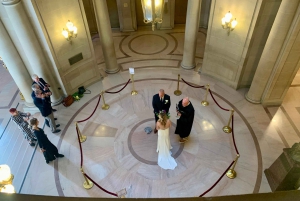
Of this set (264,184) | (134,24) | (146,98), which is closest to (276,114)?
(264,184)

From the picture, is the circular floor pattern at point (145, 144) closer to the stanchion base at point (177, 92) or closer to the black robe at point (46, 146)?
the stanchion base at point (177, 92)

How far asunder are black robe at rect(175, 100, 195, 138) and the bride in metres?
0.61

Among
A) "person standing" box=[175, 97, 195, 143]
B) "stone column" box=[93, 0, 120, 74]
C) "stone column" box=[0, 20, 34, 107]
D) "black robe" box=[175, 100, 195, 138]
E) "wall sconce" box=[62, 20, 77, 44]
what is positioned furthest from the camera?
"stone column" box=[93, 0, 120, 74]

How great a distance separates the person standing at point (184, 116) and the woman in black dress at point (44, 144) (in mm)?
3543

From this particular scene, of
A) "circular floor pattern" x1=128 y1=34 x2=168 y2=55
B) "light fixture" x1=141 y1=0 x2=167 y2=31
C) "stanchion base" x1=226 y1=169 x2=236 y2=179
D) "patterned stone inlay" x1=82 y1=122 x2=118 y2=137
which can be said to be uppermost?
"light fixture" x1=141 y1=0 x2=167 y2=31

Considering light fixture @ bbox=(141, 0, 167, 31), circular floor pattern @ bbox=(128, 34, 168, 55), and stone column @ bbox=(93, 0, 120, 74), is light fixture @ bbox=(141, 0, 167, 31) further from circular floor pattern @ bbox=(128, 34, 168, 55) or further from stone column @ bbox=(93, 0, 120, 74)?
circular floor pattern @ bbox=(128, 34, 168, 55)

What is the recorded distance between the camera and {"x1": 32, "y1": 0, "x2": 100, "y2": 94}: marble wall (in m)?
6.64

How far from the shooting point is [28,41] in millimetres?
6645

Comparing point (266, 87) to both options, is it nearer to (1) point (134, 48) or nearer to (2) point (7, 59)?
(1) point (134, 48)

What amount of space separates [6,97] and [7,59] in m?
2.72

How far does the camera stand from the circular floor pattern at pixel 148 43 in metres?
10.9

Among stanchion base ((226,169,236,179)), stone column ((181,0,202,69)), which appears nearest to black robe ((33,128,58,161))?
stanchion base ((226,169,236,179))

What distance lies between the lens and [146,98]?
8.38 meters

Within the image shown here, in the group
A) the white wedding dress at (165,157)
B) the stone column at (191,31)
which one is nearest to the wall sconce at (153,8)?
the white wedding dress at (165,157)
